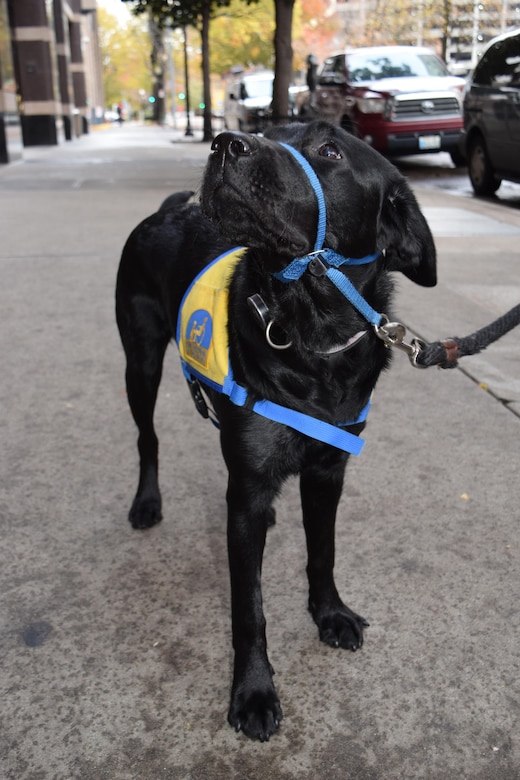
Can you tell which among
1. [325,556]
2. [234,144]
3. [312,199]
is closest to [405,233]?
[312,199]

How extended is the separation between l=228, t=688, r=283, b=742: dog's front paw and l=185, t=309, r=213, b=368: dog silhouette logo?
Result: 1.02 m

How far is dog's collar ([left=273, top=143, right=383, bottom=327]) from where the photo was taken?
82.0 inches

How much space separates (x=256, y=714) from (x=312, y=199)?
4.73ft

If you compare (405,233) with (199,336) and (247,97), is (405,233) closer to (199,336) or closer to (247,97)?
(199,336)

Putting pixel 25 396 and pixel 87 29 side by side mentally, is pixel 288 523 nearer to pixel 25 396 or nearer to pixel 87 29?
pixel 25 396

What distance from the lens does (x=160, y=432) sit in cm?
406

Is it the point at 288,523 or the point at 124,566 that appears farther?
the point at 288,523

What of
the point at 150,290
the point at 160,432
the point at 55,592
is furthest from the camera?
the point at 160,432

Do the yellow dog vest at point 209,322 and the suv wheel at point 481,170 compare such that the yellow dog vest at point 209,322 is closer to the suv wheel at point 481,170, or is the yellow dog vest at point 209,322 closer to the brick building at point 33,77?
the suv wheel at point 481,170

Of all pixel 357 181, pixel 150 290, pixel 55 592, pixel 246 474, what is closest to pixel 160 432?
pixel 150 290

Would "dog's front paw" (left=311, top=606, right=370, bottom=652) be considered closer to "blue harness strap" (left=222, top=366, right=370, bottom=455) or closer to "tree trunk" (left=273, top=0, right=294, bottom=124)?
"blue harness strap" (left=222, top=366, right=370, bottom=455)

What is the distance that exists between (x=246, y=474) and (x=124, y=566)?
95 cm

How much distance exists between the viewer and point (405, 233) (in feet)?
7.65

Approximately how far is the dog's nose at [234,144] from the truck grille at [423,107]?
493 inches
